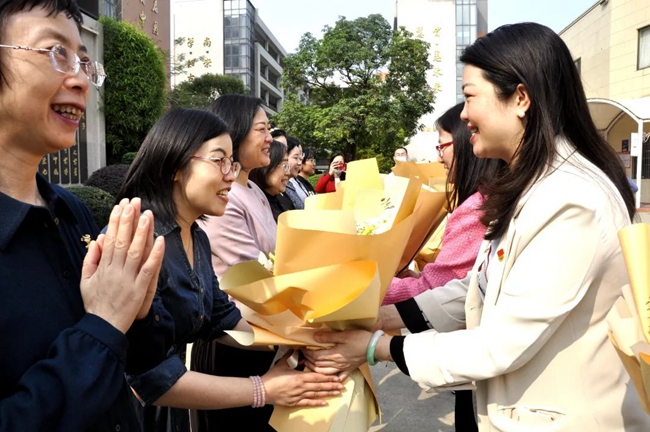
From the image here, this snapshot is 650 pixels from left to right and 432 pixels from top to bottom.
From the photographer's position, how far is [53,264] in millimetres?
1032

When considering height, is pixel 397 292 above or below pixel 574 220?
below

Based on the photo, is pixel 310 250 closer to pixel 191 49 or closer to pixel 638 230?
pixel 638 230

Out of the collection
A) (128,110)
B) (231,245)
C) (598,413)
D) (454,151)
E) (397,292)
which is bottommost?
(598,413)

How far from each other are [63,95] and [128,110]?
544 inches

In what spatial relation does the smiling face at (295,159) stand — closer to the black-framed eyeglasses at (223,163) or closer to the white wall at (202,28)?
the black-framed eyeglasses at (223,163)

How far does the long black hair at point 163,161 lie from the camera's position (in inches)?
71.7

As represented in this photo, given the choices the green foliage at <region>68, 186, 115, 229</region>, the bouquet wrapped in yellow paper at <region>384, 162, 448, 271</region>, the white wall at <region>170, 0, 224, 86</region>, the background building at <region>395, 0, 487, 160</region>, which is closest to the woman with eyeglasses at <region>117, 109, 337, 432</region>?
the bouquet wrapped in yellow paper at <region>384, 162, 448, 271</region>

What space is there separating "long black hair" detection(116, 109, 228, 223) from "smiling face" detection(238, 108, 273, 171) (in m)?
0.91

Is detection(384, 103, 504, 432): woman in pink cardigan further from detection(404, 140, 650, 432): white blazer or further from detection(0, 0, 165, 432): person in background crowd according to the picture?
detection(0, 0, 165, 432): person in background crowd

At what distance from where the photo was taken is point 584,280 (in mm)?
1261

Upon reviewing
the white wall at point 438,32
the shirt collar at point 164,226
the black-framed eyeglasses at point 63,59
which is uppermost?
the white wall at point 438,32

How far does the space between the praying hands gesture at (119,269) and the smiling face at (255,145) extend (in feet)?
6.22

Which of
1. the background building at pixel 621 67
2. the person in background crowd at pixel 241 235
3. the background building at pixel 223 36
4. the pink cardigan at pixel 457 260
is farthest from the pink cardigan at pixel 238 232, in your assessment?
the background building at pixel 223 36

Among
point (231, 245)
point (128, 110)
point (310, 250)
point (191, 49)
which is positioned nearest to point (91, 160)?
point (128, 110)
